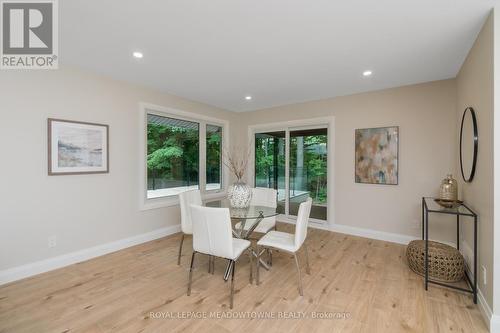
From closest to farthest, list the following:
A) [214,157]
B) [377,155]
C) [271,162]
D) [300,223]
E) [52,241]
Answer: [300,223], [52,241], [377,155], [214,157], [271,162]

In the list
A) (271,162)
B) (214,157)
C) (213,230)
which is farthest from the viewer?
(271,162)

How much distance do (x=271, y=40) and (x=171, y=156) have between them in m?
2.77

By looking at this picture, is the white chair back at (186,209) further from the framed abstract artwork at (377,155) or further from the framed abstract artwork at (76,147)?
the framed abstract artwork at (377,155)

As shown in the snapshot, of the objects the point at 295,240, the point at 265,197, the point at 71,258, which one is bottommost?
the point at 71,258

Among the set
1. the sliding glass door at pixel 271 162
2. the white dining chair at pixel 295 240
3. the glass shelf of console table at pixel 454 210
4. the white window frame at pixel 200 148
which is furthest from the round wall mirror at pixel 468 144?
the white window frame at pixel 200 148

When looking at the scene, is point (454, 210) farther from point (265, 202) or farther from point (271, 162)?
point (271, 162)

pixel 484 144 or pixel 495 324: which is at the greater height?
pixel 484 144

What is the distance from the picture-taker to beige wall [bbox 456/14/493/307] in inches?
73.5

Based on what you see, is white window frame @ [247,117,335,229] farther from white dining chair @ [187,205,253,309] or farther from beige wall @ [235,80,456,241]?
white dining chair @ [187,205,253,309]

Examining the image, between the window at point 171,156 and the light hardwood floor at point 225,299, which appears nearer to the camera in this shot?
the light hardwood floor at point 225,299

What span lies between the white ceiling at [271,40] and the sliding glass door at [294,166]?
144 centimetres

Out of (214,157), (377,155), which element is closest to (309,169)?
(377,155)

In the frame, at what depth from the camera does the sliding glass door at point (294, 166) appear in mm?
4625

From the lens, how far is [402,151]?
3.66 m
